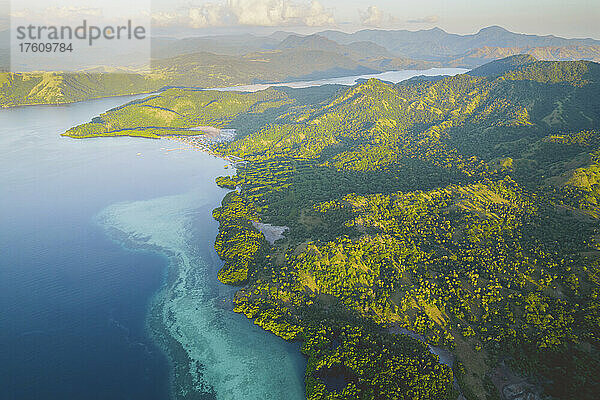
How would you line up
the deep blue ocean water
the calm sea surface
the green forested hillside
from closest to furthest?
the green forested hillside → the deep blue ocean water → the calm sea surface

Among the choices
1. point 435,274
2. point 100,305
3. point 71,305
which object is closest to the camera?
point 71,305

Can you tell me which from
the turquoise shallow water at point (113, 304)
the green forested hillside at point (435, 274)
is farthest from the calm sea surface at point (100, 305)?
the green forested hillside at point (435, 274)

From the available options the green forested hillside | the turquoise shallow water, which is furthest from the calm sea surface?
the green forested hillside

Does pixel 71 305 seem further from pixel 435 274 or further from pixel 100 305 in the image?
pixel 435 274

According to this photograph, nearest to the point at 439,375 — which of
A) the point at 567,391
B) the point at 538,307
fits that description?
the point at 567,391

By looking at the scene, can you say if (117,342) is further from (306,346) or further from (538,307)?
(538,307)

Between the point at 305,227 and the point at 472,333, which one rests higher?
the point at 305,227

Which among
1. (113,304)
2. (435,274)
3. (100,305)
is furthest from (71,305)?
(435,274)

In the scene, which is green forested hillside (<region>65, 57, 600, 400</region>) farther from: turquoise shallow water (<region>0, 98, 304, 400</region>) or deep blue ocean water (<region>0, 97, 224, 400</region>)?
deep blue ocean water (<region>0, 97, 224, 400</region>)
